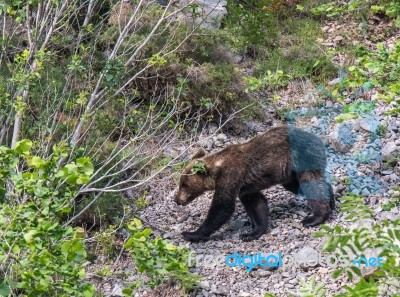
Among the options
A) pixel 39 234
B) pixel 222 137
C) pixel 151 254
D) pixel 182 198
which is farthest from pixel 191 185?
pixel 39 234

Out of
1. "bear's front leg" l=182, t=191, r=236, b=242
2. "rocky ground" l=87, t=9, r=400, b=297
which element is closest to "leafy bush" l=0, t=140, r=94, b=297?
"rocky ground" l=87, t=9, r=400, b=297

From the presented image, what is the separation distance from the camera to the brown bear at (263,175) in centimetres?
771

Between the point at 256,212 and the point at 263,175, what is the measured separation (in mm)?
423

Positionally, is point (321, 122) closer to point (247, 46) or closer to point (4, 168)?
point (247, 46)

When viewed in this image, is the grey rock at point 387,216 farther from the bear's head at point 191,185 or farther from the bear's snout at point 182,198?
the bear's snout at point 182,198

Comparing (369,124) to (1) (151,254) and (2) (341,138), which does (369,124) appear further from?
(1) (151,254)

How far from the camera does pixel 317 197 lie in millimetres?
7668

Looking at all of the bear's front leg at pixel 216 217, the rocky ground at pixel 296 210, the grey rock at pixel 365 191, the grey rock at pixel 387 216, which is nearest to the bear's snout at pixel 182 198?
the rocky ground at pixel 296 210

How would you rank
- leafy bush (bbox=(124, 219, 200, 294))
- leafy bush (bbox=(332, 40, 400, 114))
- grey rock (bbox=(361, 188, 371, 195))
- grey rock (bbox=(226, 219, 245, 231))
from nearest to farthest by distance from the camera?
leafy bush (bbox=(124, 219, 200, 294)), leafy bush (bbox=(332, 40, 400, 114)), grey rock (bbox=(361, 188, 371, 195)), grey rock (bbox=(226, 219, 245, 231))

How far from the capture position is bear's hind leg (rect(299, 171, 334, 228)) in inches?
301

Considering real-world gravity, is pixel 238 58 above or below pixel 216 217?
above

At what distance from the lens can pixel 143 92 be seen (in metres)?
9.88

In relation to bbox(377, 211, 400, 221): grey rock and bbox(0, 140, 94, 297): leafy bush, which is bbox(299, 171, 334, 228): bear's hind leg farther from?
bbox(0, 140, 94, 297): leafy bush

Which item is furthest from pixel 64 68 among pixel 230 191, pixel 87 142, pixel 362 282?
pixel 362 282
